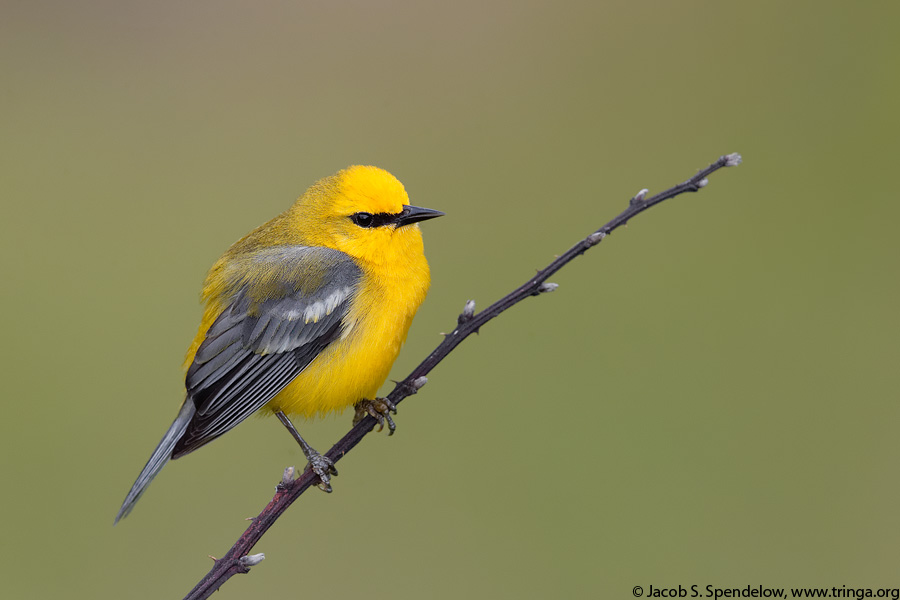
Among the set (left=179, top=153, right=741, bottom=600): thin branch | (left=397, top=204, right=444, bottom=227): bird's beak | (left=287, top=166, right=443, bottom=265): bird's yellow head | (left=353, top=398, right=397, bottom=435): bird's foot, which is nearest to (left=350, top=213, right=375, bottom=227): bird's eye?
(left=287, top=166, right=443, bottom=265): bird's yellow head

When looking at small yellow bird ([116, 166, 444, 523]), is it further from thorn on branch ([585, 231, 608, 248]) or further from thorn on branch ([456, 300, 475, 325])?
thorn on branch ([585, 231, 608, 248])

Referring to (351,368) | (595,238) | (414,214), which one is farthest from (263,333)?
(595,238)

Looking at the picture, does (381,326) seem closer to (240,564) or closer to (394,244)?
(394,244)

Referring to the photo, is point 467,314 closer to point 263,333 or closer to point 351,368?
point 351,368

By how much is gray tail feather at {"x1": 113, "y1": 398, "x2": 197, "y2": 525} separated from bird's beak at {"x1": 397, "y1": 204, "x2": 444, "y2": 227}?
123 centimetres

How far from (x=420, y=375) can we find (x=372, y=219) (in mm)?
1031

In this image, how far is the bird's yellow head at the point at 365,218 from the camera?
3.71 metres

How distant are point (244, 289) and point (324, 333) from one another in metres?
0.44

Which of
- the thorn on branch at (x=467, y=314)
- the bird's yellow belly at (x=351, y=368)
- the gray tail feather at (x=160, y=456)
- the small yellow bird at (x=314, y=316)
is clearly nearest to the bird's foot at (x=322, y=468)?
the small yellow bird at (x=314, y=316)

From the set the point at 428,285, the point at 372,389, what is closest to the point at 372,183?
the point at 428,285

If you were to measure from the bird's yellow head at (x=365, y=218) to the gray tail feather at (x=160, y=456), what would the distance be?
0.98m

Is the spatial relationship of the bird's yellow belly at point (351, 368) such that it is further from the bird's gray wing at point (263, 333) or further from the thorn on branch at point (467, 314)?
the thorn on branch at point (467, 314)

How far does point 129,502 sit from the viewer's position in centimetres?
309

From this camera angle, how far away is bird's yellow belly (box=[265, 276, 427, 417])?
3541 millimetres
